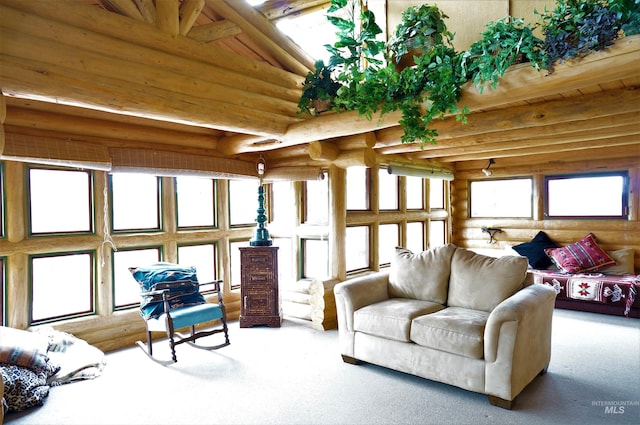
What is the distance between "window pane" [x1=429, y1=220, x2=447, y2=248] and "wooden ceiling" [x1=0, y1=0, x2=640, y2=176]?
2307 mm

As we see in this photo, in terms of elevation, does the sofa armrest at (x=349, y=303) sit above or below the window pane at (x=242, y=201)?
below

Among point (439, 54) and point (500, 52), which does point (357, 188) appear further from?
point (500, 52)

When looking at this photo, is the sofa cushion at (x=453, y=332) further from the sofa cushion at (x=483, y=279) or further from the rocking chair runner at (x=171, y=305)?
the rocking chair runner at (x=171, y=305)

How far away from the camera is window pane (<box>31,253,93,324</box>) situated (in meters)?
3.90

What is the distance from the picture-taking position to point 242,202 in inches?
226

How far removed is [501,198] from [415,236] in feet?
5.95

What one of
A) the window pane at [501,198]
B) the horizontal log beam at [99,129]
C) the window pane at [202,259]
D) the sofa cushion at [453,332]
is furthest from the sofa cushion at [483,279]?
the window pane at [501,198]

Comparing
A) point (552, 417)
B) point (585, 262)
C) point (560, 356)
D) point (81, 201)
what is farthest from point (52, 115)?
point (585, 262)

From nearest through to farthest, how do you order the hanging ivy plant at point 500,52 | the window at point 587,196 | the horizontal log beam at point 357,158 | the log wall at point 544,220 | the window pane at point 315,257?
the hanging ivy plant at point 500,52
the horizontal log beam at point 357,158
the window pane at point 315,257
the log wall at point 544,220
the window at point 587,196

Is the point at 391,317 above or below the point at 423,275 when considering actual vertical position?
→ below

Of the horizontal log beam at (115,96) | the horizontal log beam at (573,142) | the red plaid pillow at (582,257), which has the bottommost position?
the red plaid pillow at (582,257)

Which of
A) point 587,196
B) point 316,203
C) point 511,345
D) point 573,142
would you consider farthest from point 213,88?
point 587,196

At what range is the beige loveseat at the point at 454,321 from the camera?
9.55 ft

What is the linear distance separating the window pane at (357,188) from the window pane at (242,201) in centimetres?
136
